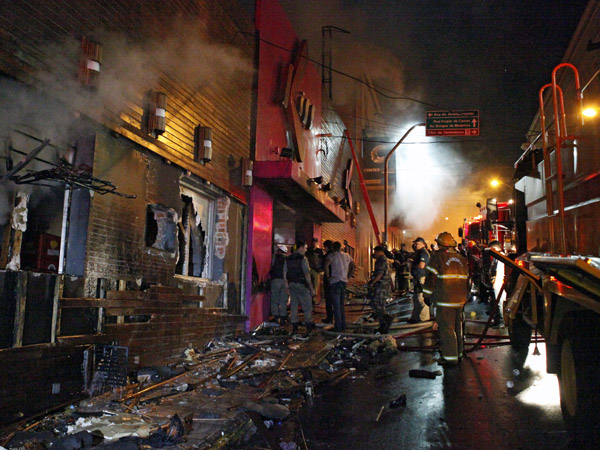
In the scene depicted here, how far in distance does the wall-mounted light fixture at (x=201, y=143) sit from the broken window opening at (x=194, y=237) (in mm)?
725

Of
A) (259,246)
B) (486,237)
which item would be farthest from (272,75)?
(486,237)

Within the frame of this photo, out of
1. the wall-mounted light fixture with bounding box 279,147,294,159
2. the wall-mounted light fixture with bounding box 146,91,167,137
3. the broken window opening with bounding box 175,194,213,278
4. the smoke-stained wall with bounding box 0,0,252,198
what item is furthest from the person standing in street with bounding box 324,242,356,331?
the wall-mounted light fixture with bounding box 146,91,167,137

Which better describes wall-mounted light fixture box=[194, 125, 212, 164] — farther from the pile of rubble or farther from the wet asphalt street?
the wet asphalt street

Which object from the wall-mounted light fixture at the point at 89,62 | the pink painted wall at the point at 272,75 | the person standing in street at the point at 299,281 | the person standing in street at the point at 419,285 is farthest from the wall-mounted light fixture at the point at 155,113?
the person standing in street at the point at 419,285

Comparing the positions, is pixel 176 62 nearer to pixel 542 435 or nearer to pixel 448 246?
pixel 448 246

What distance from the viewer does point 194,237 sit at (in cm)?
855

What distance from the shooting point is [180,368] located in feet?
20.6

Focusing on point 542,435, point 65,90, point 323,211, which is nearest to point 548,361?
point 542,435

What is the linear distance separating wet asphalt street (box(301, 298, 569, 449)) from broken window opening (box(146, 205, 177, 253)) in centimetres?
305

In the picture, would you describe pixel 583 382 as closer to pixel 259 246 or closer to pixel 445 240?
pixel 445 240

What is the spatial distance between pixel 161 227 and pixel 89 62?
8.24ft

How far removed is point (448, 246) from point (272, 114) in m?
6.13

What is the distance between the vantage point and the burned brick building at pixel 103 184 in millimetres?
4426

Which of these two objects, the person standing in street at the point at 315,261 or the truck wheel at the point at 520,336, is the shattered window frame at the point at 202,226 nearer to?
the person standing in street at the point at 315,261
